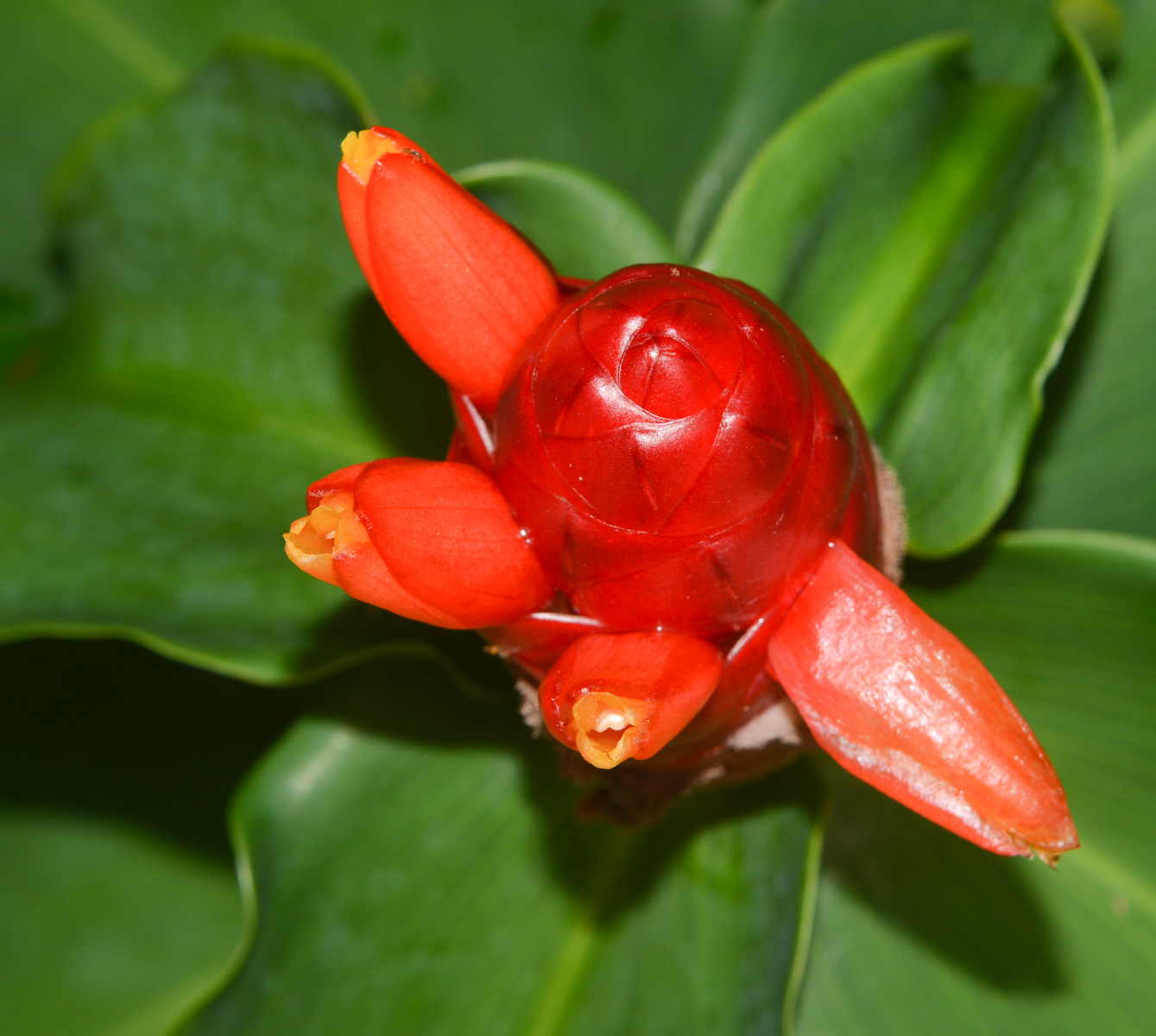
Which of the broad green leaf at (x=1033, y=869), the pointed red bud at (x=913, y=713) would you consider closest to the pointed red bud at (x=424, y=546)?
the pointed red bud at (x=913, y=713)

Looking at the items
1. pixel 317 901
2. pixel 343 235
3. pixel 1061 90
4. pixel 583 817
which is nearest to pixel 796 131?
pixel 1061 90

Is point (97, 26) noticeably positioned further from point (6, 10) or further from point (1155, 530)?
point (1155, 530)

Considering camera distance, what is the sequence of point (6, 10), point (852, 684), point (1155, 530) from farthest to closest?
point (6, 10) < point (1155, 530) < point (852, 684)

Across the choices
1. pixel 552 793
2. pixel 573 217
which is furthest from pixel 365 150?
pixel 552 793

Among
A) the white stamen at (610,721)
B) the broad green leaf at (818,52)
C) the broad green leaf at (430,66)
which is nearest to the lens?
the white stamen at (610,721)

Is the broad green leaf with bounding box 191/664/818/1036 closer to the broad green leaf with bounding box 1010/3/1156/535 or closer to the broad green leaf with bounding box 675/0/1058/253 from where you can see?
the broad green leaf with bounding box 1010/3/1156/535

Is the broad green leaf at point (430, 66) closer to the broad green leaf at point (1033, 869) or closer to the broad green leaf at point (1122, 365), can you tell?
the broad green leaf at point (1122, 365)

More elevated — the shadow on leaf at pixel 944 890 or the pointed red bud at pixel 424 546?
the pointed red bud at pixel 424 546
